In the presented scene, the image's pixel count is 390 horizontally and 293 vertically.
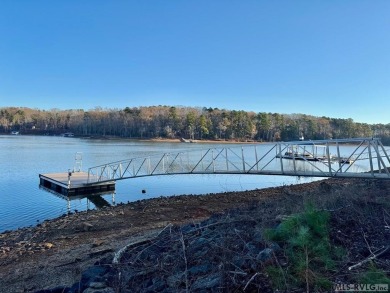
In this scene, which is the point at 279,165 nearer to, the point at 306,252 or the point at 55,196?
the point at 55,196

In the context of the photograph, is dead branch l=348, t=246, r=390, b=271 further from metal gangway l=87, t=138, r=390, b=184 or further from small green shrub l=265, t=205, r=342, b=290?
metal gangway l=87, t=138, r=390, b=184

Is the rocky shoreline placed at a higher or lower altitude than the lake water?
higher

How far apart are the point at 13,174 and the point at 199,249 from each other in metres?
22.6

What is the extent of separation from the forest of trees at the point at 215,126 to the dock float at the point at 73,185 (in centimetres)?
6843

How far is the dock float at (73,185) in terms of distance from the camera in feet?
60.7

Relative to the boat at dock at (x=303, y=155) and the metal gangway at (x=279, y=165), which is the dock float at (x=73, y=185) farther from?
the boat at dock at (x=303, y=155)

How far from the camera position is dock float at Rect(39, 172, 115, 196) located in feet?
60.7

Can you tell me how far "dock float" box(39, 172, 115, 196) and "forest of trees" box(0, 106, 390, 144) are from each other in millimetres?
68429

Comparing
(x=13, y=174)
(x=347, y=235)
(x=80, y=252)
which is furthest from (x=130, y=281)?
(x=13, y=174)

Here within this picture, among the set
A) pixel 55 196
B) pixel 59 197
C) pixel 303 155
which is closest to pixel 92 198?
pixel 59 197

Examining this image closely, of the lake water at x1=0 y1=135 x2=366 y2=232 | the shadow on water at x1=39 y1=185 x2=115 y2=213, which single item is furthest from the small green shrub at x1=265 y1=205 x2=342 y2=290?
the shadow on water at x1=39 y1=185 x2=115 y2=213

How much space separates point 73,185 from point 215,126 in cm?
7934

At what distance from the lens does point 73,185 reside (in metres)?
18.6

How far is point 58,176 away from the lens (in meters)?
20.9
